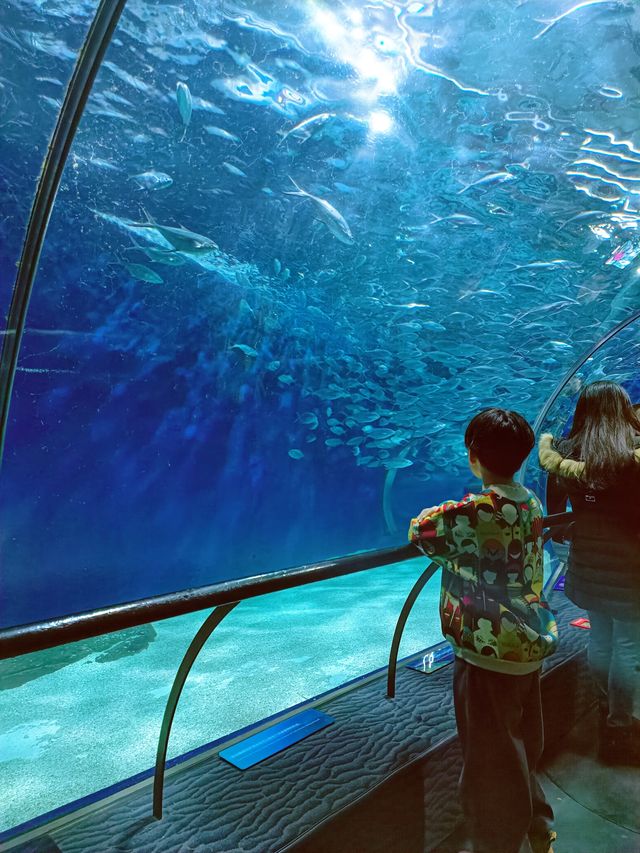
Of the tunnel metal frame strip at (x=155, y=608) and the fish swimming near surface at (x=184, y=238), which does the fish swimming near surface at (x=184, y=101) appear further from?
the tunnel metal frame strip at (x=155, y=608)

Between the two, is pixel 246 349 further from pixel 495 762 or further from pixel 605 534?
pixel 495 762

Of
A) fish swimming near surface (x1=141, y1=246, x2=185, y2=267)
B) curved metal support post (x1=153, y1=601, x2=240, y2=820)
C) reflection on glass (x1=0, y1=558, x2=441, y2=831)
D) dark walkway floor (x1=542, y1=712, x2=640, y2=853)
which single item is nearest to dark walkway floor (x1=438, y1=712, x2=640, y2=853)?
dark walkway floor (x1=542, y1=712, x2=640, y2=853)

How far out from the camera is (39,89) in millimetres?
6605

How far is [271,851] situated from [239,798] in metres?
0.30

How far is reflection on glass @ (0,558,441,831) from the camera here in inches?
139

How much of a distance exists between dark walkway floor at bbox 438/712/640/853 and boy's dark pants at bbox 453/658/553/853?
450 mm

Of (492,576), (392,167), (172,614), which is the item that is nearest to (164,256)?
(392,167)

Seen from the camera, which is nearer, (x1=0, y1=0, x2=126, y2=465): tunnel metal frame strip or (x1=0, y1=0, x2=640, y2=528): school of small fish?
(x1=0, y1=0, x2=126, y2=465): tunnel metal frame strip

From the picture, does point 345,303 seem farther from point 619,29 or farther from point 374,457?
point 374,457

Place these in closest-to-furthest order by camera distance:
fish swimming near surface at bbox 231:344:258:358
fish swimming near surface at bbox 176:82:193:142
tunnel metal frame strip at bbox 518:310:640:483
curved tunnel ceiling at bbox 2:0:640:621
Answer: curved tunnel ceiling at bbox 2:0:640:621 < tunnel metal frame strip at bbox 518:310:640:483 < fish swimming near surface at bbox 176:82:193:142 < fish swimming near surface at bbox 231:344:258:358

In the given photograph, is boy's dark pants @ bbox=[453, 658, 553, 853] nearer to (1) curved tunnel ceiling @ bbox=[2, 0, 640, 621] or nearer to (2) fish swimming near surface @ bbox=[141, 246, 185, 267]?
(1) curved tunnel ceiling @ bbox=[2, 0, 640, 621]

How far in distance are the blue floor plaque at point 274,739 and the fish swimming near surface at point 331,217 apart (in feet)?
23.6

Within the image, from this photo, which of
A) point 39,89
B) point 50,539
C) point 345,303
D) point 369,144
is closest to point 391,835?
point 369,144

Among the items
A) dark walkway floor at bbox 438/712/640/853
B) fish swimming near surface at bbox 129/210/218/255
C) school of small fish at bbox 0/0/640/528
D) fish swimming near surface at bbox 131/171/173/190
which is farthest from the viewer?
fish swimming near surface at bbox 131/171/173/190
